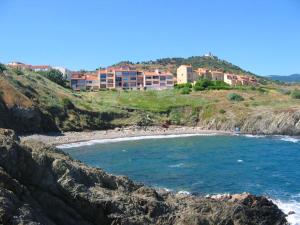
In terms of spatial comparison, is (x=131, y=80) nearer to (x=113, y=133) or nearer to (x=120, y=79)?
(x=120, y=79)

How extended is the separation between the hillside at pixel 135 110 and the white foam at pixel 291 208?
1767 inches

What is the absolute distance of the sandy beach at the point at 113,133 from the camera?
224ft

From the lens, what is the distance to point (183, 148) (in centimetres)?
6425

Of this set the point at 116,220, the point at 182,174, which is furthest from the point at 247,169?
the point at 116,220

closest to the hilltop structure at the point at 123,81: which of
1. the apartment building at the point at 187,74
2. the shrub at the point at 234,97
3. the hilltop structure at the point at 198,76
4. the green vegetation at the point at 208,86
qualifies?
the apartment building at the point at 187,74

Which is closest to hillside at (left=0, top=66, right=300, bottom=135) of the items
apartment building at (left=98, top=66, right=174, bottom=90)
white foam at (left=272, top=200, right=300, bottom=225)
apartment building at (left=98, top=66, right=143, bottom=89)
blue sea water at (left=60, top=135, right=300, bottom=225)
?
blue sea water at (left=60, top=135, right=300, bottom=225)

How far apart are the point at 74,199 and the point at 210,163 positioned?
36.7m

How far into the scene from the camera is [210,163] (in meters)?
50.3

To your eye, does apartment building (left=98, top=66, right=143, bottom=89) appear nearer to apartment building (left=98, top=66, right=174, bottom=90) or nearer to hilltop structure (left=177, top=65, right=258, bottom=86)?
apartment building (left=98, top=66, right=174, bottom=90)

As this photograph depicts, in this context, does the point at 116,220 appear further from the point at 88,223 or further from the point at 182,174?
the point at 182,174

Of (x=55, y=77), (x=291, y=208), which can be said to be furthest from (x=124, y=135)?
(x=291, y=208)

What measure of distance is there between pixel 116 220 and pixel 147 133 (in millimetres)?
67535

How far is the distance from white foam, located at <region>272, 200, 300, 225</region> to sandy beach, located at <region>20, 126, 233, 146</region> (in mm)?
40153

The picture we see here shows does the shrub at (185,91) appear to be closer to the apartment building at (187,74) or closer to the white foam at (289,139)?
the apartment building at (187,74)
